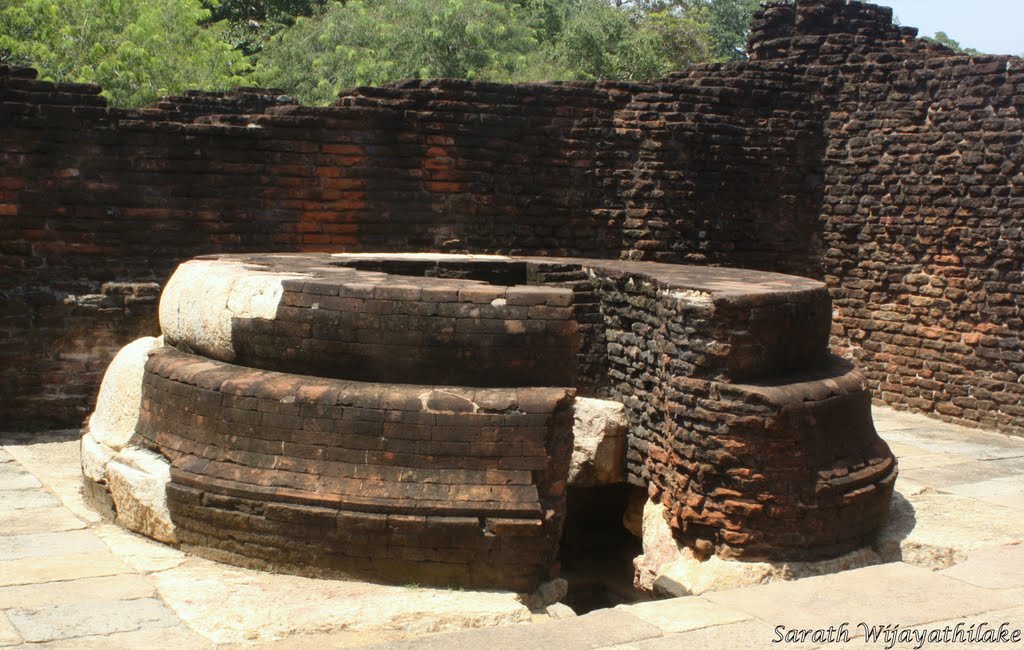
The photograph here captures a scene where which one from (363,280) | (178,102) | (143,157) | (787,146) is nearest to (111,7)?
(178,102)

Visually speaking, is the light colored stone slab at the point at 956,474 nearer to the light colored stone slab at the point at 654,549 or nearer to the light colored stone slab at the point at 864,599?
the light colored stone slab at the point at 654,549

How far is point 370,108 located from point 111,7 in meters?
7.05

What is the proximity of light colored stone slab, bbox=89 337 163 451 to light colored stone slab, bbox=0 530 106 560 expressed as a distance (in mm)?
509

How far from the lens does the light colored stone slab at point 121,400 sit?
5207 millimetres

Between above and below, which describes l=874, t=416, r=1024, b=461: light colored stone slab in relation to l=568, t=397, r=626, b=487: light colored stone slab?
below

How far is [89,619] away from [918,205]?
21.6 feet

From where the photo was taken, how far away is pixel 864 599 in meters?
3.96

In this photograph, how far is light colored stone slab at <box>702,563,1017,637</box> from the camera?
3771 millimetres

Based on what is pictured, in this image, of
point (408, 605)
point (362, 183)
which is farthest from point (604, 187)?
point (408, 605)

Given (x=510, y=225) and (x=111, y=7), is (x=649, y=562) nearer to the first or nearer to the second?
(x=510, y=225)

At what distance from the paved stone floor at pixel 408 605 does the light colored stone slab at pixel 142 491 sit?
78mm

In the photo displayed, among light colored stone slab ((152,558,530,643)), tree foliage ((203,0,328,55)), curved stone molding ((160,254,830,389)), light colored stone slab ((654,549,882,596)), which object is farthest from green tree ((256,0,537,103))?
light colored stone slab ((152,558,530,643))

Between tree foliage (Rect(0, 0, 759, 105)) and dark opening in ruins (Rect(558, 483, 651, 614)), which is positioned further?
tree foliage (Rect(0, 0, 759, 105))

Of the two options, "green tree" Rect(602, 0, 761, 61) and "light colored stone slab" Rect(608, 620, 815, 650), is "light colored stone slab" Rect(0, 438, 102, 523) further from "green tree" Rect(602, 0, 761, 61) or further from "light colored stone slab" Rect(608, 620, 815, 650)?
"green tree" Rect(602, 0, 761, 61)
